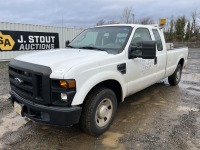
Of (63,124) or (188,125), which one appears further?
(188,125)

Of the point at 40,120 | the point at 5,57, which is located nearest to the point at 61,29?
the point at 5,57

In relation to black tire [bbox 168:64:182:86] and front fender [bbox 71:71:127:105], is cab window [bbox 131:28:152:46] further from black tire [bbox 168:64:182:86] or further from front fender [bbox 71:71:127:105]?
black tire [bbox 168:64:182:86]

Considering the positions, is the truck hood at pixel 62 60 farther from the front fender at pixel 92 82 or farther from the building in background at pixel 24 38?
the building in background at pixel 24 38

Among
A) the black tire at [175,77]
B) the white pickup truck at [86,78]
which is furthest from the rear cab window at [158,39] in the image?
the black tire at [175,77]

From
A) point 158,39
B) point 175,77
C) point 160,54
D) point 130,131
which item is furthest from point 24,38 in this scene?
point 130,131

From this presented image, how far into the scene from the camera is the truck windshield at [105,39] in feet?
14.2

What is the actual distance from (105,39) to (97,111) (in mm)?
1684

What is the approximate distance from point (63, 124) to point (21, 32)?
1202 cm

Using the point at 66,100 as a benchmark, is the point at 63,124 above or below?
below

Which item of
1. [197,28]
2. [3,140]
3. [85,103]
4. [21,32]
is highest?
[197,28]

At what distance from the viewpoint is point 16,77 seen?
363cm

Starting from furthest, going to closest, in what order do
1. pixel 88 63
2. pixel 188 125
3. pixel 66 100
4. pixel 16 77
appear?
pixel 188 125
pixel 16 77
pixel 88 63
pixel 66 100

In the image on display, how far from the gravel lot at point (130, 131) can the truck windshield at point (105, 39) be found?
149 centimetres

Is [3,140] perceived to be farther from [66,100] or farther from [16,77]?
[66,100]
